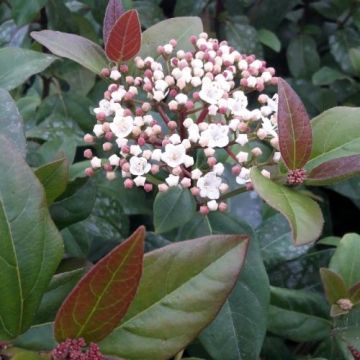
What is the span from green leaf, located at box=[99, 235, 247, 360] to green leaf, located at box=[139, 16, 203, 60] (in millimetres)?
557

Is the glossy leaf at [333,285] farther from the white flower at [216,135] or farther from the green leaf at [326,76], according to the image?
the green leaf at [326,76]

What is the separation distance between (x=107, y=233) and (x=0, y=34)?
763 mm

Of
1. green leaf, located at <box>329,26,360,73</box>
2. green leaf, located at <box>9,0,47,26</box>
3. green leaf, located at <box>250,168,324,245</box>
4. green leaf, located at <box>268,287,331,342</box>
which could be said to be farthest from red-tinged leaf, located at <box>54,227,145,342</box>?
green leaf, located at <box>329,26,360,73</box>

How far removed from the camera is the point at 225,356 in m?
1.06

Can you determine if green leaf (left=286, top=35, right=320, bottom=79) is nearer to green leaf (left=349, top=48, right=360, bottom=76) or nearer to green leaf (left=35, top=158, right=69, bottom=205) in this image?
green leaf (left=349, top=48, right=360, bottom=76)

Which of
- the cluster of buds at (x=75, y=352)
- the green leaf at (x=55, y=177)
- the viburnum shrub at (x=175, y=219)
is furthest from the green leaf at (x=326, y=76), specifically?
the cluster of buds at (x=75, y=352)

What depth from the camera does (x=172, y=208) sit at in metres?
1.08

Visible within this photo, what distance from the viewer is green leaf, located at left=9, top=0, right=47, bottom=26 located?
1.51 meters

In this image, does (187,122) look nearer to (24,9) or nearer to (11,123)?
(11,123)

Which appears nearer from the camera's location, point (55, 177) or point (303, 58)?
point (55, 177)

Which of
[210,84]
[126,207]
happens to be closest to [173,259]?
[210,84]

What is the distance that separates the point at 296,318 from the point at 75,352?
0.57 meters

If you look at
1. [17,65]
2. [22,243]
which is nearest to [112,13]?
[17,65]

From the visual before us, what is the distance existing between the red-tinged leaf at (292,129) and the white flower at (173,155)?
0.16 meters
